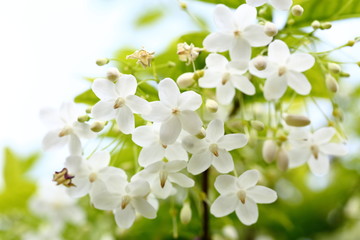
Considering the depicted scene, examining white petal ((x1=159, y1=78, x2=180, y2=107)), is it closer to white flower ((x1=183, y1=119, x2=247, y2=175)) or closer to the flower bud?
white flower ((x1=183, y1=119, x2=247, y2=175))

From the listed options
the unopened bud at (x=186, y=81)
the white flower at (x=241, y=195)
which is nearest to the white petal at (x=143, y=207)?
the white flower at (x=241, y=195)

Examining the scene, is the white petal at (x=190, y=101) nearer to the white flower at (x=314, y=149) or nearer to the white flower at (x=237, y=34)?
the white flower at (x=237, y=34)

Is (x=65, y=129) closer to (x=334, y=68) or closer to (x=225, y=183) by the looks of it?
(x=225, y=183)

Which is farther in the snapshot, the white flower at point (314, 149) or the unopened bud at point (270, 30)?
the white flower at point (314, 149)

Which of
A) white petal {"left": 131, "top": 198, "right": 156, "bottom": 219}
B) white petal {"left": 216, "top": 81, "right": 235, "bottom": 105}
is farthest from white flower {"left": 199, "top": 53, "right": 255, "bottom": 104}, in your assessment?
white petal {"left": 131, "top": 198, "right": 156, "bottom": 219}

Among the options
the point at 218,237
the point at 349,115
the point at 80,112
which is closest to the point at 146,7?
the point at 349,115

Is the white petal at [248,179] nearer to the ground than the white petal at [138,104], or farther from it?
nearer to the ground

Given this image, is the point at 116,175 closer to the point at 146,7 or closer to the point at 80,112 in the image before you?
the point at 80,112
